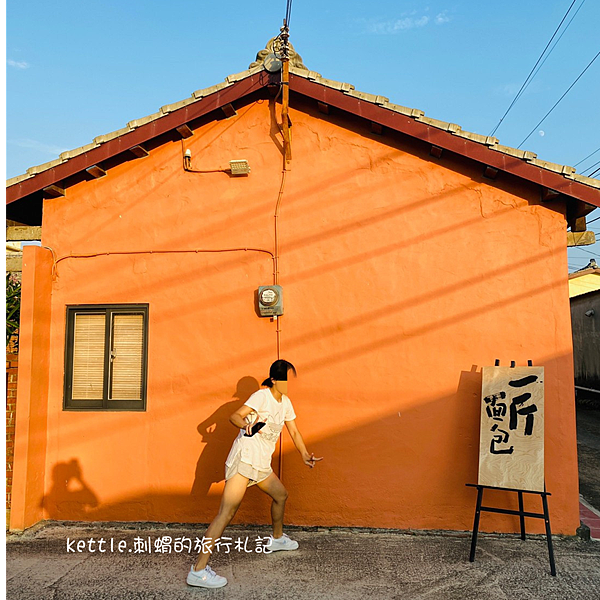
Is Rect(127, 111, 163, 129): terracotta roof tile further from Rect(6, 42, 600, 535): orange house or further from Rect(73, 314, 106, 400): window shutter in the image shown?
Rect(73, 314, 106, 400): window shutter

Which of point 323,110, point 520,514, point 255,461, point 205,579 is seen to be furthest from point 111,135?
point 520,514

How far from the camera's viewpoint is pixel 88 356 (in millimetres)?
6242

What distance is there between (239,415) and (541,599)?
113 inches

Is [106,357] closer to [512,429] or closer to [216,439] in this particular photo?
[216,439]

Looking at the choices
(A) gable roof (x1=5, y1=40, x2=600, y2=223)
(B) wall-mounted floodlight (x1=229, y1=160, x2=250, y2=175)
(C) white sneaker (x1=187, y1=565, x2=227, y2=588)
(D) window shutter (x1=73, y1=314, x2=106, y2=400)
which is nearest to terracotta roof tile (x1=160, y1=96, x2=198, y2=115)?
(A) gable roof (x1=5, y1=40, x2=600, y2=223)

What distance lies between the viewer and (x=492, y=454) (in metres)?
5.19

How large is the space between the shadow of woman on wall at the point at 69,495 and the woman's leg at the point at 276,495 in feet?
7.37

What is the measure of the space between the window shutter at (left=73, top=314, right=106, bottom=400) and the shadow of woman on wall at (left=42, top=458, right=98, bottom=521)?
2.65ft

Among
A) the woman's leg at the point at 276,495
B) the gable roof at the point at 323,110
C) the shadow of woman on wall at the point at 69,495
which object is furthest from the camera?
the shadow of woman on wall at the point at 69,495

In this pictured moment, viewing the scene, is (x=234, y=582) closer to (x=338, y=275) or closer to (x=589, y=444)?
(x=338, y=275)

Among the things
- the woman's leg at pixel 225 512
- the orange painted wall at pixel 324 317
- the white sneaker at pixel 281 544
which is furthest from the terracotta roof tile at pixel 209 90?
the white sneaker at pixel 281 544

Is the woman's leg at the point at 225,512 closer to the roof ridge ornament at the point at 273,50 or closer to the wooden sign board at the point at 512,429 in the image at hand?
the wooden sign board at the point at 512,429

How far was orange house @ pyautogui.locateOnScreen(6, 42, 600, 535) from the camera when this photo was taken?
5676 millimetres

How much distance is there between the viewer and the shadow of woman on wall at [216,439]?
5906mm
